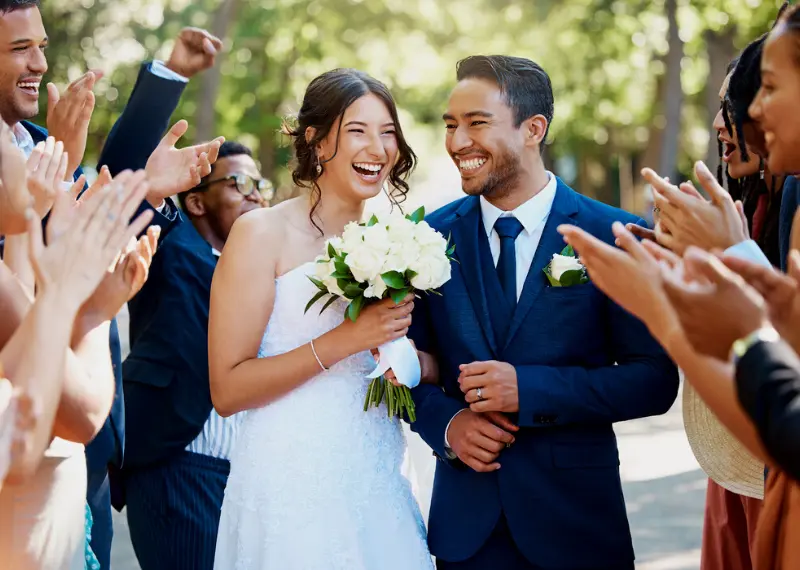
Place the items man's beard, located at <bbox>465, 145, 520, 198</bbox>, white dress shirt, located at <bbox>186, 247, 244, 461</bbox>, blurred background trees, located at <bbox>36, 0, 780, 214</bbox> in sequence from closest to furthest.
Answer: man's beard, located at <bbox>465, 145, 520, 198</bbox>
white dress shirt, located at <bbox>186, 247, 244, 461</bbox>
blurred background trees, located at <bbox>36, 0, 780, 214</bbox>

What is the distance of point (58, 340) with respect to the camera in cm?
262

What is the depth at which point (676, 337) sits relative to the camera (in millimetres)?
2564

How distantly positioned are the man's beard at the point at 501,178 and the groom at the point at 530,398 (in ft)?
0.06

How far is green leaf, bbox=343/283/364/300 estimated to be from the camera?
3.92 metres

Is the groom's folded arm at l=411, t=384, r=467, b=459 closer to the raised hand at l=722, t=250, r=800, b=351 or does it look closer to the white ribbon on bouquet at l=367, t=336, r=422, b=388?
the white ribbon on bouquet at l=367, t=336, r=422, b=388

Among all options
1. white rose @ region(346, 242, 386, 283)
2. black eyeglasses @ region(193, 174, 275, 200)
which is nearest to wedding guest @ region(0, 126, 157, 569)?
white rose @ region(346, 242, 386, 283)

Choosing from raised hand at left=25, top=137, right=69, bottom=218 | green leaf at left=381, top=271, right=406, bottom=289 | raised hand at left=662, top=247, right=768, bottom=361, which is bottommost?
raised hand at left=662, top=247, right=768, bottom=361

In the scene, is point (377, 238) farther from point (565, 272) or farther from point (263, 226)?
point (565, 272)

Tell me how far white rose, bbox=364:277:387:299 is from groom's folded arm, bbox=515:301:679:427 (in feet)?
1.97

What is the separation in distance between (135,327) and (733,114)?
331cm

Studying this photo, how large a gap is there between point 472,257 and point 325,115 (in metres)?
0.95

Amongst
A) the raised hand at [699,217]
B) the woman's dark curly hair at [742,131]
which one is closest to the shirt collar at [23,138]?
the raised hand at [699,217]

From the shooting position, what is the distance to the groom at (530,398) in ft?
12.7

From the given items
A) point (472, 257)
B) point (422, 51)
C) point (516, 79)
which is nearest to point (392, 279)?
A: point (472, 257)
